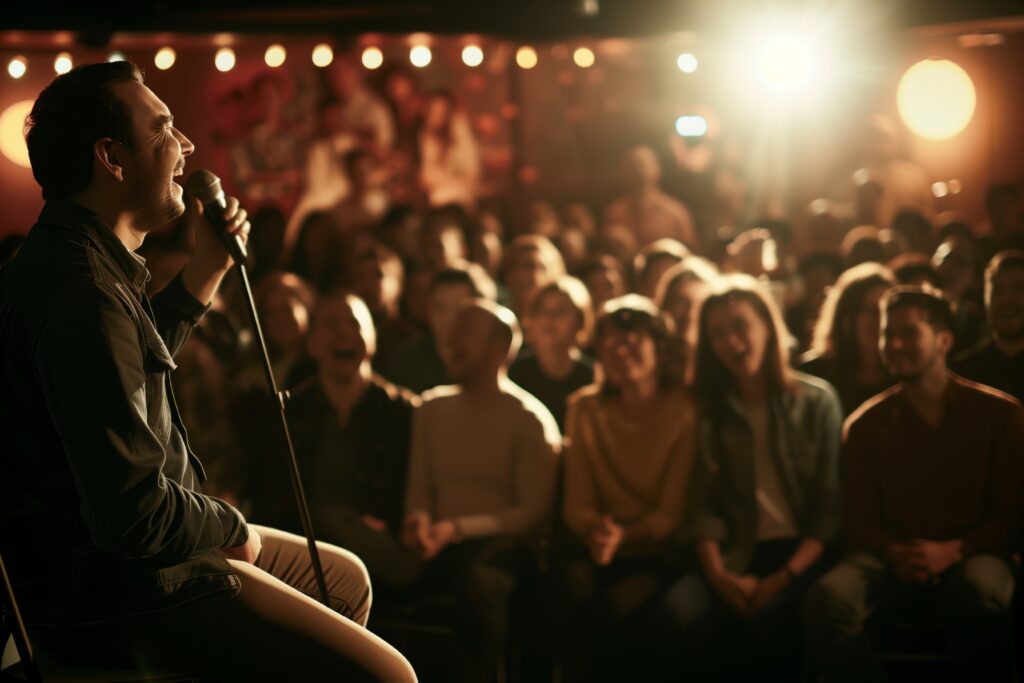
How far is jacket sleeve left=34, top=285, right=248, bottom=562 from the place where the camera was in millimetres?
1718

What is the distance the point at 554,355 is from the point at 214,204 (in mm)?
2896

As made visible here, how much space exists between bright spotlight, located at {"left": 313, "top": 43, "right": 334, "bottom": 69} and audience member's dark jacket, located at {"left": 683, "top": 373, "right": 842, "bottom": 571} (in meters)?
6.81

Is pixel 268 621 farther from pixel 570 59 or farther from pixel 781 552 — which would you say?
pixel 570 59

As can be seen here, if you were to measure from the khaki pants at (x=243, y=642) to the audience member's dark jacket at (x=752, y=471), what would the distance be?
88.0 inches

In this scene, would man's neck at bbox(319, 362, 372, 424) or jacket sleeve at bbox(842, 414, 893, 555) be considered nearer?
jacket sleeve at bbox(842, 414, 893, 555)

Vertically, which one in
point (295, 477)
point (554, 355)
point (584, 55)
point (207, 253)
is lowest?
point (554, 355)

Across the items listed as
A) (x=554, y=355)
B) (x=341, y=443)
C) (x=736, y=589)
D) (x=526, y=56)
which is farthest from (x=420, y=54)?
(x=736, y=589)

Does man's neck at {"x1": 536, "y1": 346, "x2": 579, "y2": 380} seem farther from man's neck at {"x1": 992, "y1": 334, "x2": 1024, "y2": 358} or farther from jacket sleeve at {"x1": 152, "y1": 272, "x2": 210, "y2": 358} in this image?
jacket sleeve at {"x1": 152, "y1": 272, "x2": 210, "y2": 358}

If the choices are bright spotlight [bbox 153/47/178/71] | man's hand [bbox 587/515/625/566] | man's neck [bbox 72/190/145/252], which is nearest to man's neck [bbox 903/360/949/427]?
man's hand [bbox 587/515/625/566]

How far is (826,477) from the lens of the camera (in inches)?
159

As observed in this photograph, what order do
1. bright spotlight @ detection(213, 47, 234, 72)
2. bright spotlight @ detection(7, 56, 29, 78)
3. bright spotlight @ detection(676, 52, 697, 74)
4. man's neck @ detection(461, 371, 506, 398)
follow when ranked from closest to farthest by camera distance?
man's neck @ detection(461, 371, 506, 398) → bright spotlight @ detection(676, 52, 697, 74) → bright spotlight @ detection(7, 56, 29, 78) → bright spotlight @ detection(213, 47, 234, 72)

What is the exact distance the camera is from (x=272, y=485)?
4.65m

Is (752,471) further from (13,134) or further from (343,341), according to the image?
(13,134)

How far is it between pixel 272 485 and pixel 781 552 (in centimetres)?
192
